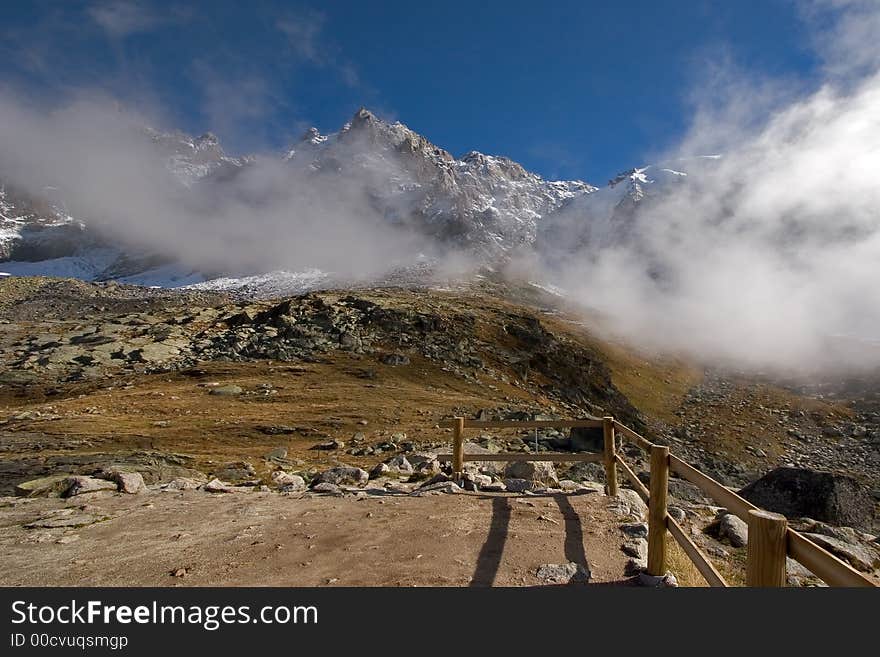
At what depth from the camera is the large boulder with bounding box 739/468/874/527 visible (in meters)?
14.1

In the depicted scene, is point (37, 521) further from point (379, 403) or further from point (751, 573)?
point (379, 403)

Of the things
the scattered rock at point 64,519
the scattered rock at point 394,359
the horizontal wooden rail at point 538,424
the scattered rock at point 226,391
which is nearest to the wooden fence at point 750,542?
the horizontal wooden rail at point 538,424

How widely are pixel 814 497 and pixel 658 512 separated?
40.4ft

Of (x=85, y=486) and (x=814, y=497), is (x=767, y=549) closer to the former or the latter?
(x=814, y=497)

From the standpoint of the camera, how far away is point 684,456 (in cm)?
3975

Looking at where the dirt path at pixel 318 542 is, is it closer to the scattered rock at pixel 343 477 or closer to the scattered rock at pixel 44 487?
the scattered rock at pixel 44 487

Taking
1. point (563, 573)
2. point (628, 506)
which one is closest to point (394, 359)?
point (628, 506)

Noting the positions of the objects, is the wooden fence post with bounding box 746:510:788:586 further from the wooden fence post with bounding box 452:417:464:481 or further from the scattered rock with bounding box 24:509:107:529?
the scattered rock with bounding box 24:509:107:529

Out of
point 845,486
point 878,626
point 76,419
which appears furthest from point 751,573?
point 76,419

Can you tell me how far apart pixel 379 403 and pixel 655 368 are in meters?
60.6

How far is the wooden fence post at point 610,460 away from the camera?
34.6 ft

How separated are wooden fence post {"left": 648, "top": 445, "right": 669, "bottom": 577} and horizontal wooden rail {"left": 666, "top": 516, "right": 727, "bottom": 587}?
5.5 inches

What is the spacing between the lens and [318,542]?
824 cm

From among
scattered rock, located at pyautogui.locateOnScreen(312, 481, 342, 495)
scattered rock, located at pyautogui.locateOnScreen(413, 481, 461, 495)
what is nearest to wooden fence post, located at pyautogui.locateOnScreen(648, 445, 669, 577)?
scattered rock, located at pyautogui.locateOnScreen(413, 481, 461, 495)
